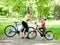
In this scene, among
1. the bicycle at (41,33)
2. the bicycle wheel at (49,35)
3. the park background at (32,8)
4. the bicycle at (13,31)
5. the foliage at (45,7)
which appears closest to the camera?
the bicycle at (41,33)

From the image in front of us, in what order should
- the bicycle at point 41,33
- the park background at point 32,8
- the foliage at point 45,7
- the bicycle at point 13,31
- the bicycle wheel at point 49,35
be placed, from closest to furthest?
1. the bicycle at point 41,33
2. the bicycle wheel at point 49,35
3. the bicycle at point 13,31
4. the park background at point 32,8
5. the foliage at point 45,7

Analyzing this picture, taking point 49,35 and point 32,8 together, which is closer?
point 49,35

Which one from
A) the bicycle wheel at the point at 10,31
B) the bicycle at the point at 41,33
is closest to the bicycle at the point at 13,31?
the bicycle wheel at the point at 10,31

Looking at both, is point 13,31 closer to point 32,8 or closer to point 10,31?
point 10,31

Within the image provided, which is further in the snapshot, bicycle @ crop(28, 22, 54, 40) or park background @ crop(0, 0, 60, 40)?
park background @ crop(0, 0, 60, 40)

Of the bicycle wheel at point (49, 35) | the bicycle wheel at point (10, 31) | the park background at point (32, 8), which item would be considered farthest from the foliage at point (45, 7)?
the bicycle wheel at point (49, 35)

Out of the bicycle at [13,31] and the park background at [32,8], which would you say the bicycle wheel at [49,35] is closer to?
the bicycle at [13,31]

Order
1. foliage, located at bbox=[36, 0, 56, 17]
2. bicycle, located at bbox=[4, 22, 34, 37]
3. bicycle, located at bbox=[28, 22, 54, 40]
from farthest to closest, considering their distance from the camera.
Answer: foliage, located at bbox=[36, 0, 56, 17] → bicycle, located at bbox=[4, 22, 34, 37] → bicycle, located at bbox=[28, 22, 54, 40]

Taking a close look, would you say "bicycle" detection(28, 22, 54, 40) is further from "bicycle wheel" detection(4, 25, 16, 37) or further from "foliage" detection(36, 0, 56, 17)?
"foliage" detection(36, 0, 56, 17)

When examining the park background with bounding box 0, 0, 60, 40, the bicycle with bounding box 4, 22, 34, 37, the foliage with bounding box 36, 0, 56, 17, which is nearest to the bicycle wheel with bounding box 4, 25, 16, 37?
the bicycle with bounding box 4, 22, 34, 37

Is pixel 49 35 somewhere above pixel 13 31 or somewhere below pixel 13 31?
below

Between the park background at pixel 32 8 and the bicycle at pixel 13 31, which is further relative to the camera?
the park background at pixel 32 8

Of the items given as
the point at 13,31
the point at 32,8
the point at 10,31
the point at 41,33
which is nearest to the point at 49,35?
the point at 41,33

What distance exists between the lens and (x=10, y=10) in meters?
21.6
